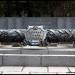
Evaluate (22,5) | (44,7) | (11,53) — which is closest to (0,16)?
(22,5)

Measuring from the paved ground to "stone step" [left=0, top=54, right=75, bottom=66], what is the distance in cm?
34

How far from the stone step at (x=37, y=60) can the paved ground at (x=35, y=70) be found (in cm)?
34

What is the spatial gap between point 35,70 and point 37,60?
0.93m

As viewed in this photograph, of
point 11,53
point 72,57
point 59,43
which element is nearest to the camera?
point 72,57

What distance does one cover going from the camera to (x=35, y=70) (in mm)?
11305

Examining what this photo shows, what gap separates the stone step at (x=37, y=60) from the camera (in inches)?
478

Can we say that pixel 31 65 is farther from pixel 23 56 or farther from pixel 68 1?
pixel 68 1

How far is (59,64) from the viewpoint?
12.2 m

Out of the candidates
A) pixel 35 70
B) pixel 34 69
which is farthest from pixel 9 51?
pixel 35 70

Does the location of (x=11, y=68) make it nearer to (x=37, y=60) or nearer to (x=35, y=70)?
(x=35, y=70)

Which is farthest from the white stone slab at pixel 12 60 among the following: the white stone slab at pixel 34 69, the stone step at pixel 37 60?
the white stone slab at pixel 34 69

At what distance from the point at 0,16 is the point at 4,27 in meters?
2.45

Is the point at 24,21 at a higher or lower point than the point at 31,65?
higher

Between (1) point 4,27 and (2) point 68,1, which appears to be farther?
(2) point 68,1
